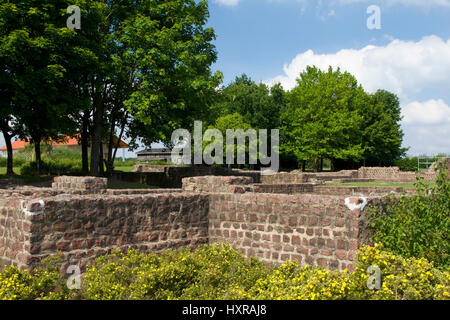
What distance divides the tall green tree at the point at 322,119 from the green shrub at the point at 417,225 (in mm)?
34549

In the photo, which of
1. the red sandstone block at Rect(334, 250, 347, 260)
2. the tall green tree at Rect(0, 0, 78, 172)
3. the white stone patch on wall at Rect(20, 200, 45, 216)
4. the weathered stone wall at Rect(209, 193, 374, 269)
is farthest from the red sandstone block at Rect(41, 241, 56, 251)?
the tall green tree at Rect(0, 0, 78, 172)

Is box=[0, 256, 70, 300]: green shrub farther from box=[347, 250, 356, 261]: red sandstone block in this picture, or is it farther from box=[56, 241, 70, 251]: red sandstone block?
box=[347, 250, 356, 261]: red sandstone block

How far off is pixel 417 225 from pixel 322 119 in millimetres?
36978

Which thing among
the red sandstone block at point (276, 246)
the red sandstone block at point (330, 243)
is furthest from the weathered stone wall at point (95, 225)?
the red sandstone block at point (330, 243)

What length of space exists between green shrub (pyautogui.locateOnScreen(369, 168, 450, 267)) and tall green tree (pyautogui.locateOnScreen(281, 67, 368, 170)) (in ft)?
113

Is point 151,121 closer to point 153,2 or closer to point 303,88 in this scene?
point 153,2

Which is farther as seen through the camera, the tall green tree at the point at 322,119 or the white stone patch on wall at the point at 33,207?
the tall green tree at the point at 322,119

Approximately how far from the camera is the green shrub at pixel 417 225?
6.39 meters

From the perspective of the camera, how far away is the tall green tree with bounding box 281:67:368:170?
4194 centimetres

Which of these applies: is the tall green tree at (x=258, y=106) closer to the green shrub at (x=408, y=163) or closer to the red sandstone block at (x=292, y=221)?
the green shrub at (x=408, y=163)

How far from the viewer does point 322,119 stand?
42500mm
